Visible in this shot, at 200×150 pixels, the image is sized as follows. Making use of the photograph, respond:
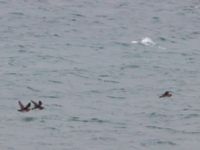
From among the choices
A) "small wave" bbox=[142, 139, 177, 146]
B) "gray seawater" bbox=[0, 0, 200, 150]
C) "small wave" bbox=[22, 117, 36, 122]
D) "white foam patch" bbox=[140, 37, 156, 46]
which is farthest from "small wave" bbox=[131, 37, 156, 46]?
"small wave" bbox=[142, 139, 177, 146]

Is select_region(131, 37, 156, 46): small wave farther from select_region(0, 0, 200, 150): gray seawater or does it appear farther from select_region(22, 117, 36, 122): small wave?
select_region(22, 117, 36, 122): small wave

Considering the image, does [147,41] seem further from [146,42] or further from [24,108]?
[24,108]

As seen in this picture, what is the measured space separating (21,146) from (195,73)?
52.0 feet

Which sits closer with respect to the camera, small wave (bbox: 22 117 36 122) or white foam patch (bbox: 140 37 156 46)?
small wave (bbox: 22 117 36 122)

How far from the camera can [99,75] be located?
140 ft

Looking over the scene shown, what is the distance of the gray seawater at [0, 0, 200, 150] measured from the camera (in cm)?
3158

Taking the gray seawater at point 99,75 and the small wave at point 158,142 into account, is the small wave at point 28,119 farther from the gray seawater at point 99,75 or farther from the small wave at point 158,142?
the small wave at point 158,142

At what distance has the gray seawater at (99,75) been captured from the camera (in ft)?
104

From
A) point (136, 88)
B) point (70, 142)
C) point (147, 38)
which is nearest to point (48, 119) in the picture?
point (70, 142)

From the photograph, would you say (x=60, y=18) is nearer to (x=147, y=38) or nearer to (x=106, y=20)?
(x=106, y=20)

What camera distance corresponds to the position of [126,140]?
31.0 meters

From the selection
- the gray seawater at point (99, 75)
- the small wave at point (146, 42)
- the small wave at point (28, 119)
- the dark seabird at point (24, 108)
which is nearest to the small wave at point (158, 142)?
the gray seawater at point (99, 75)

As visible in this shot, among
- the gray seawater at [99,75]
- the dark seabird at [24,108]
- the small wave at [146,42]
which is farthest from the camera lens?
the small wave at [146,42]

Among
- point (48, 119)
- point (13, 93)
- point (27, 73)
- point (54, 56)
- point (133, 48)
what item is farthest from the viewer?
point (133, 48)
